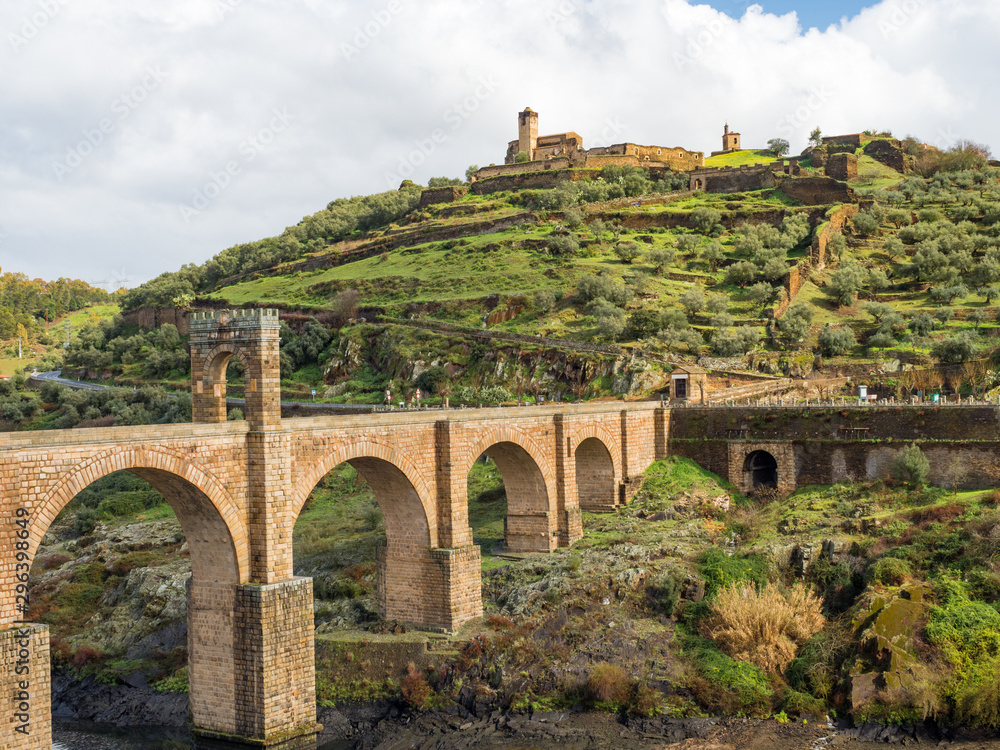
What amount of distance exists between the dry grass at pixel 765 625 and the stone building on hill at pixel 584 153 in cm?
7038

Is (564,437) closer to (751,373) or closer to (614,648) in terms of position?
(614,648)

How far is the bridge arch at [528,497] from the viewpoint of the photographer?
34.5 metres

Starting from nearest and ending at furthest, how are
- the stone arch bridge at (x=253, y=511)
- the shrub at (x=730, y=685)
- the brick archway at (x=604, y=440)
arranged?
the stone arch bridge at (x=253, y=511)
the shrub at (x=730, y=685)
the brick archway at (x=604, y=440)

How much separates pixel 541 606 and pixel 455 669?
393cm

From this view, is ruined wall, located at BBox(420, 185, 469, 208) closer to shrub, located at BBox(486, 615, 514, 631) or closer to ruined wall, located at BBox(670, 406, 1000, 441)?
ruined wall, located at BBox(670, 406, 1000, 441)

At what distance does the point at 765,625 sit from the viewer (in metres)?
26.7

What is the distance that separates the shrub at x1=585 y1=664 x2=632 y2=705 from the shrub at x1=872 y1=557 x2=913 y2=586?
8932 mm

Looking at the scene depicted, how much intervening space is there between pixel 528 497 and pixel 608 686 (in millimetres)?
11132

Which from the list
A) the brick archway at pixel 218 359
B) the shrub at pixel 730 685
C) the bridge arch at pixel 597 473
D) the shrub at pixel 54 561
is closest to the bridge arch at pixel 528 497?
the bridge arch at pixel 597 473

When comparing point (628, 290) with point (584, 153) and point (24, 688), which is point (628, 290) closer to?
point (584, 153)

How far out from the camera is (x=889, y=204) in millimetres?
77188

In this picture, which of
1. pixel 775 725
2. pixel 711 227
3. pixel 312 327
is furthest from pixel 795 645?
pixel 711 227

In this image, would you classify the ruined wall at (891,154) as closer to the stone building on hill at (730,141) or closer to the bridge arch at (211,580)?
the stone building on hill at (730,141)

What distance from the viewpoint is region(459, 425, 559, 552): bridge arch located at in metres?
34.5
